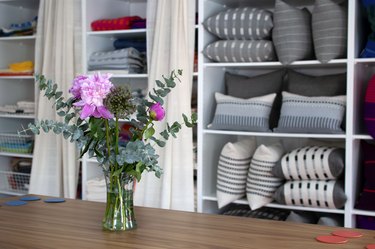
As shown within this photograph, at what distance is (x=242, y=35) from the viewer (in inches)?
132

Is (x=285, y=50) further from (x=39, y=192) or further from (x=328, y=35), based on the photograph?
(x=39, y=192)

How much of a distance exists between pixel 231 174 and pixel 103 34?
1.35 meters

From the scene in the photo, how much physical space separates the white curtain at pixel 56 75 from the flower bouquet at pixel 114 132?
6.81 feet

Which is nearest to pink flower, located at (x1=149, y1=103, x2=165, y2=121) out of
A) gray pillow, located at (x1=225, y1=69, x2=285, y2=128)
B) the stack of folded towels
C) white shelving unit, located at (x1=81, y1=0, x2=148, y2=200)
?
gray pillow, located at (x1=225, y1=69, x2=285, y2=128)

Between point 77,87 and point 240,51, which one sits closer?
point 77,87

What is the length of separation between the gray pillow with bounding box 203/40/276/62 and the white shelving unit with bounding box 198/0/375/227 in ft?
0.13

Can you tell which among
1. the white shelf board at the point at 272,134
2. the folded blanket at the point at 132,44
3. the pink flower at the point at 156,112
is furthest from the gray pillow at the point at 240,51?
the pink flower at the point at 156,112

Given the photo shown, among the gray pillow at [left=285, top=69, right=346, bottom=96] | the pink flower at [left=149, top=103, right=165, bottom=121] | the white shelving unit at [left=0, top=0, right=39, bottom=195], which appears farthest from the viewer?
the white shelving unit at [left=0, top=0, right=39, bottom=195]

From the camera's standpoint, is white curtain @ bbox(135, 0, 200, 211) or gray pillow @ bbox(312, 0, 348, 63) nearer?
gray pillow @ bbox(312, 0, 348, 63)

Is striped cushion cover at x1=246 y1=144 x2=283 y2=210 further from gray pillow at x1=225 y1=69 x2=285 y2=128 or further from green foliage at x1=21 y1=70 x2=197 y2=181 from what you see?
green foliage at x1=21 y1=70 x2=197 y2=181

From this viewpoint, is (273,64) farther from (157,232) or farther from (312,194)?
(157,232)

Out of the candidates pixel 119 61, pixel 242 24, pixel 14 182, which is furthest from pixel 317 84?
pixel 14 182

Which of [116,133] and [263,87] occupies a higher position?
[263,87]

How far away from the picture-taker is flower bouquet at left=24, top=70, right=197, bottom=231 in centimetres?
176
